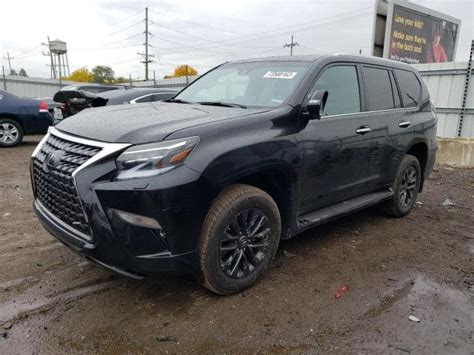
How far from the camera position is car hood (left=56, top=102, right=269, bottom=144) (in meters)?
2.68

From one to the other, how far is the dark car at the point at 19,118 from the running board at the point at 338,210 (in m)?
8.27

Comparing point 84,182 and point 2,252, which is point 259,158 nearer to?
point 84,182

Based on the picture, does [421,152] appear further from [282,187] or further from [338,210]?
[282,187]

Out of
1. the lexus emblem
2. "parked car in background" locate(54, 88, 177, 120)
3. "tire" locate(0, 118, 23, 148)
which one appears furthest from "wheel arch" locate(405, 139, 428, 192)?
"tire" locate(0, 118, 23, 148)

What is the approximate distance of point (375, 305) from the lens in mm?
3117

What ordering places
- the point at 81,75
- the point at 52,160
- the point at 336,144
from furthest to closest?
1. the point at 81,75
2. the point at 336,144
3. the point at 52,160

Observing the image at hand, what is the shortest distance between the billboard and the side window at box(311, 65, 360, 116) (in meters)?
10.7

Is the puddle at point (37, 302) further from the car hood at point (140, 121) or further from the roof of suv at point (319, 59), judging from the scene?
the roof of suv at point (319, 59)

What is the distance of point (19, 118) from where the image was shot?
967 centimetres

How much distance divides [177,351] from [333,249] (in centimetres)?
218

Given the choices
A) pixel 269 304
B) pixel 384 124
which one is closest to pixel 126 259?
pixel 269 304

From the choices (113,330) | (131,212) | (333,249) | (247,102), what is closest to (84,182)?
(131,212)

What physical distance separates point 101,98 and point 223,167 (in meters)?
5.91

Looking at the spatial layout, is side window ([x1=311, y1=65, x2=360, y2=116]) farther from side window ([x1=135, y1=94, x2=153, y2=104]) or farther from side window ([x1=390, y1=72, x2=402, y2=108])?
side window ([x1=135, y1=94, x2=153, y2=104])
